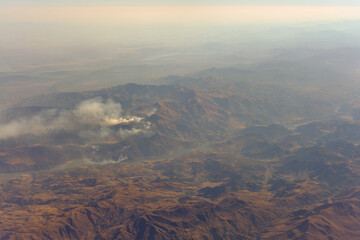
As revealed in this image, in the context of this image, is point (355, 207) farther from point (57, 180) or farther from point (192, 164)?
point (57, 180)

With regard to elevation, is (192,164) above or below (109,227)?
below

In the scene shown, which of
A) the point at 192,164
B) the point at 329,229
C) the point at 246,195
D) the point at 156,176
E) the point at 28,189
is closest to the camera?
the point at 329,229

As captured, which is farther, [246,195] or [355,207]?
[246,195]

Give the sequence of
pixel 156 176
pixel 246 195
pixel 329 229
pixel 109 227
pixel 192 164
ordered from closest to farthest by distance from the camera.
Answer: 1. pixel 329 229
2. pixel 109 227
3. pixel 246 195
4. pixel 156 176
5. pixel 192 164

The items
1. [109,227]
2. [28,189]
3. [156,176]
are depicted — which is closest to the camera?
[109,227]

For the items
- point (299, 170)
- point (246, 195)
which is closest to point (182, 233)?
point (246, 195)

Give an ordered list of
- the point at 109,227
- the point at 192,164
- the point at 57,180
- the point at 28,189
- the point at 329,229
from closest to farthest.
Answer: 1. the point at 329,229
2. the point at 109,227
3. the point at 28,189
4. the point at 57,180
5. the point at 192,164

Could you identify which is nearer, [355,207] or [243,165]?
[355,207]

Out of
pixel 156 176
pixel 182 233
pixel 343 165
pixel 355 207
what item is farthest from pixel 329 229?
pixel 156 176

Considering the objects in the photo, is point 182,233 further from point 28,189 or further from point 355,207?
point 28,189
